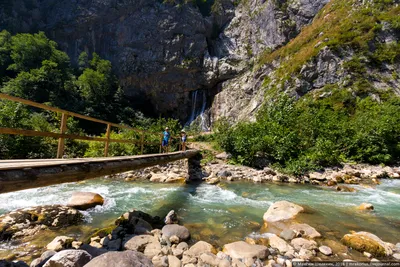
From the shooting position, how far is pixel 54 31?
4603 cm

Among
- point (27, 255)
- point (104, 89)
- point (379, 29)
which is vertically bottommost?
Result: point (27, 255)

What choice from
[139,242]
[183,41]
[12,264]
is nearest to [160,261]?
[139,242]

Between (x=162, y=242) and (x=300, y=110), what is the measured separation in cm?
2089

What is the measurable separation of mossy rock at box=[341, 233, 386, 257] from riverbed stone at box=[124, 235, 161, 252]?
4.34 metres

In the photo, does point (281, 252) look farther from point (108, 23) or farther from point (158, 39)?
point (108, 23)

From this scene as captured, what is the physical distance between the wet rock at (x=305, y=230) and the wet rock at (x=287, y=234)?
Answer: 0.60 feet

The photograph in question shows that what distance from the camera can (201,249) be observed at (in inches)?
168

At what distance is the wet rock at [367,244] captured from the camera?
165 inches

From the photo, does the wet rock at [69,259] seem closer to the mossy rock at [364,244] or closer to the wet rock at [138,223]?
the wet rock at [138,223]

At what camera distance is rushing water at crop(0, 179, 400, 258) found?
5598mm

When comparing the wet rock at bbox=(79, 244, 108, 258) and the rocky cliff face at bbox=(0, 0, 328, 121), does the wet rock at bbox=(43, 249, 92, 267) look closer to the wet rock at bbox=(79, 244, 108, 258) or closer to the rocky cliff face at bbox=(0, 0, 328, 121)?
the wet rock at bbox=(79, 244, 108, 258)

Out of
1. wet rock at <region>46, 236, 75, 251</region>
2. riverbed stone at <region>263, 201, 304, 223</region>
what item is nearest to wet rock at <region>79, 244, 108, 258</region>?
wet rock at <region>46, 236, 75, 251</region>

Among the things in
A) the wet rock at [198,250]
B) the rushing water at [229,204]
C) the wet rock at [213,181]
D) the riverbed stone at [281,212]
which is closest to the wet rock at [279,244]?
the rushing water at [229,204]

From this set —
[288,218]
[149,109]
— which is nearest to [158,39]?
[149,109]
